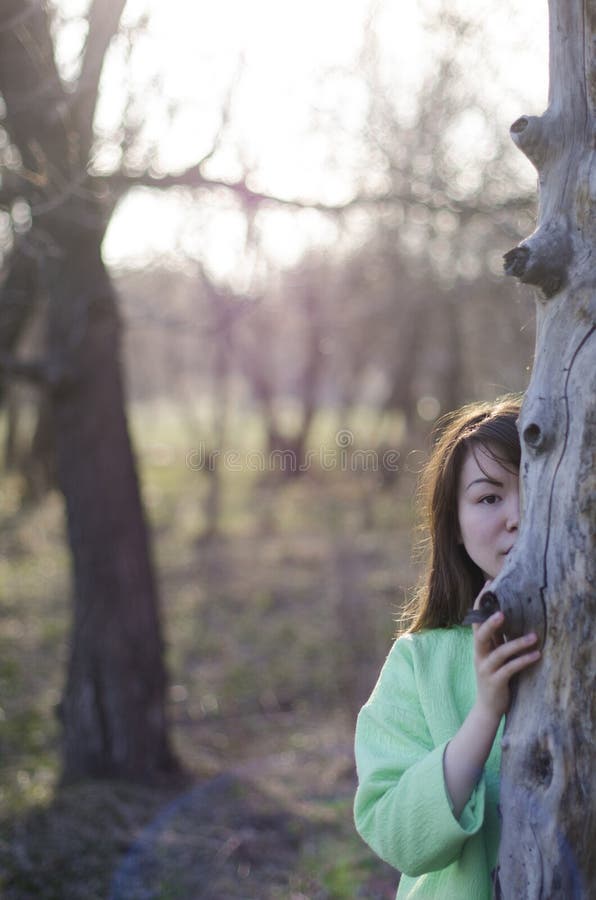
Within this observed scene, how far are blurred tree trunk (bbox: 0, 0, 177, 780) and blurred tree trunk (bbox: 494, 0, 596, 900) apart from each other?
376 cm

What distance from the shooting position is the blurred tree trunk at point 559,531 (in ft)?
5.17

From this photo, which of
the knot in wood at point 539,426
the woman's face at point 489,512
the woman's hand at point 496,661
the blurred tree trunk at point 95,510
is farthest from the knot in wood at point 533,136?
the blurred tree trunk at point 95,510

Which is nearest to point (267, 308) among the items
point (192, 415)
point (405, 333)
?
point (405, 333)

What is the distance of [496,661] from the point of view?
1614 millimetres

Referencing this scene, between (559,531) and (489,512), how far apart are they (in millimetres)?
275

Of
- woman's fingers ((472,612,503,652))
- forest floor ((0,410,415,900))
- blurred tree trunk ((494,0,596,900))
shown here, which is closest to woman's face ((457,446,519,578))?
blurred tree trunk ((494,0,596,900))

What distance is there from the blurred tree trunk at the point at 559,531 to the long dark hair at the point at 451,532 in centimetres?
25

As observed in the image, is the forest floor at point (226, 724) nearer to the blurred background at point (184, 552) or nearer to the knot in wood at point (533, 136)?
the blurred background at point (184, 552)

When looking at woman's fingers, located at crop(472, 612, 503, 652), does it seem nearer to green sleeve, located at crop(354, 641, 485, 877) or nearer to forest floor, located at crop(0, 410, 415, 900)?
green sleeve, located at crop(354, 641, 485, 877)

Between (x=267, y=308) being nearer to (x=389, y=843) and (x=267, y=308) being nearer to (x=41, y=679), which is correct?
(x=41, y=679)

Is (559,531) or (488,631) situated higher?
(559,531)

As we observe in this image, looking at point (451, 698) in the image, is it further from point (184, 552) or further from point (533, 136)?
point (184, 552)

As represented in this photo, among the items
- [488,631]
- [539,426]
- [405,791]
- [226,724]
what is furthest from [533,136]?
[226,724]

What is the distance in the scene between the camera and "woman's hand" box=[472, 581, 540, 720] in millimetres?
1595
